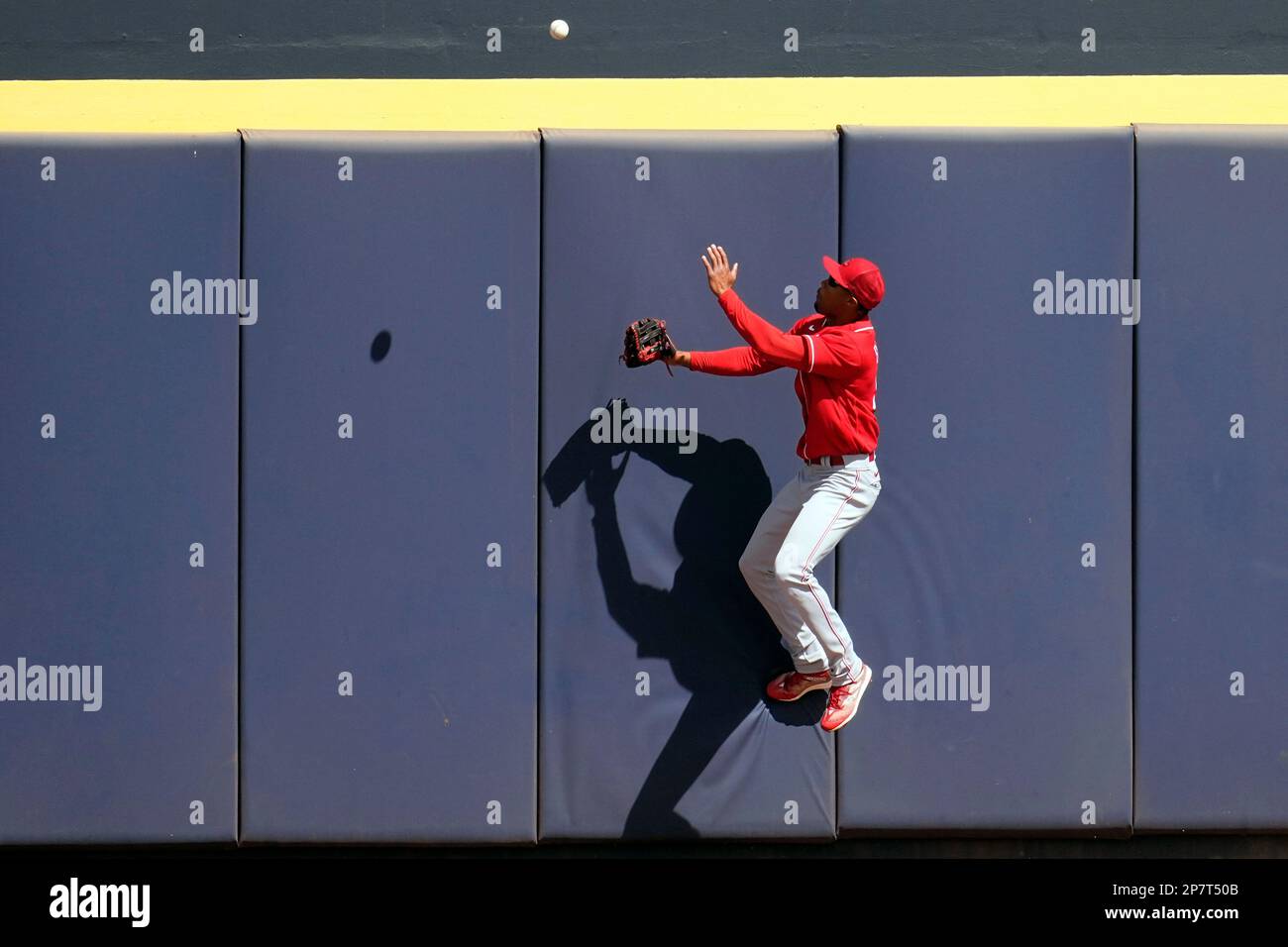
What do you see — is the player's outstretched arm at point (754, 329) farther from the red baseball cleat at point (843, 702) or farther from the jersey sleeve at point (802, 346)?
the red baseball cleat at point (843, 702)

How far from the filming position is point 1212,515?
4891 millimetres

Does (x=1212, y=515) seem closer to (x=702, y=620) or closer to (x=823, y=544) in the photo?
(x=823, y=544)

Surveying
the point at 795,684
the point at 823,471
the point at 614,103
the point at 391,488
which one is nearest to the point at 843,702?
the point at 795,684

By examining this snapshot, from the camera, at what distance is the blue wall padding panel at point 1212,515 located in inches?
191

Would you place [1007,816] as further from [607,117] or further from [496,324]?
[607,117]

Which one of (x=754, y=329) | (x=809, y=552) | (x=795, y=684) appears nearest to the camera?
(x=754, y=329)

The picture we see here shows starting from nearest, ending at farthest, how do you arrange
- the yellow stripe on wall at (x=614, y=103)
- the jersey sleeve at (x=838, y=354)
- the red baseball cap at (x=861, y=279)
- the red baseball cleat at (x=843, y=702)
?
1. the jersey sleeve at (x=838, y=354)
2. the red baseball cap at (x=861, y=279)
3. the red baseball cleat at (x=843, y=702)
4. the yellow stripe on wall at (x=614, y=103)

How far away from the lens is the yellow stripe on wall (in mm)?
4980

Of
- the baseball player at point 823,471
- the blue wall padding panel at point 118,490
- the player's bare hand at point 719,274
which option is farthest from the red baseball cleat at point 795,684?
the blue wall padding panel at point 118,490

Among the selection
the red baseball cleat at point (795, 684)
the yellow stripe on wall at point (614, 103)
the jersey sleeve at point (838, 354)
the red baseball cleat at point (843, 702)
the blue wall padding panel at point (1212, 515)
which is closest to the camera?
the jersey sleeve at point (838, 354)

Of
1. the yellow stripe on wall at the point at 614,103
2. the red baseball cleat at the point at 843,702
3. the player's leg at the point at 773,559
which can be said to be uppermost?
the yellow stripe on wall at the point at 614,103

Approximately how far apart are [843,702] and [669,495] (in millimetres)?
1030

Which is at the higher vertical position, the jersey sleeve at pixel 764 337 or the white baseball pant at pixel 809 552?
the jersey sleeve at pixel 764 337
